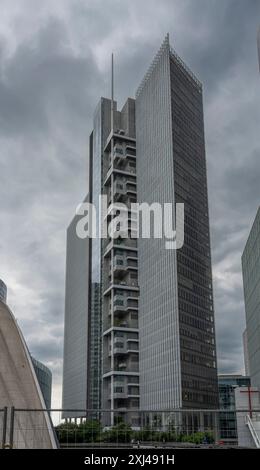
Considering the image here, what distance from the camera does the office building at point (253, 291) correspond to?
8569cm

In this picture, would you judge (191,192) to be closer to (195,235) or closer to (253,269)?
(195,235)

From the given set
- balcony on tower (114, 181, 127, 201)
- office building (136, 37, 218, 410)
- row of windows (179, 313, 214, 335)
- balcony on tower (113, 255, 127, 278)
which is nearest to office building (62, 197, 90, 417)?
balcony on tower (114, 181, 127, 201)

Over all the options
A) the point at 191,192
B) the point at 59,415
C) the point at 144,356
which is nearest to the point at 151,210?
the point at 191,192

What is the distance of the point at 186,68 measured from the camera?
114688 mm

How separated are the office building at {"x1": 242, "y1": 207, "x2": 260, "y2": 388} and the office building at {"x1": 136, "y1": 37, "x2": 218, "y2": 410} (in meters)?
7.28

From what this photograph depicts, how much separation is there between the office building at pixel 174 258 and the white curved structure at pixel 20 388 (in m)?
68.8

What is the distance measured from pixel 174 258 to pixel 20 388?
74503 millimetres

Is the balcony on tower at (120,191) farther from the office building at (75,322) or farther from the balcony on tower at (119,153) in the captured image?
the office building at (75,322)

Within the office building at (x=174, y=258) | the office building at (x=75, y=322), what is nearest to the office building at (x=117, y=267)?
the office building at (x=174, y=258)

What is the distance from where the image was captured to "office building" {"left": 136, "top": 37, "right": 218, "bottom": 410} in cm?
9000

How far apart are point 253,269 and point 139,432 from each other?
81180 millimetres

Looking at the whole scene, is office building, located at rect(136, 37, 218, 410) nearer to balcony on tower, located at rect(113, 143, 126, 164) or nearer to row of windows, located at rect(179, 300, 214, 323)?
row of windows, located at rect(179, 300, 214, 323)

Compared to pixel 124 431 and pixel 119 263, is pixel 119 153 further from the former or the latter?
pixel 124 431

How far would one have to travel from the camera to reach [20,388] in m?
18.7
